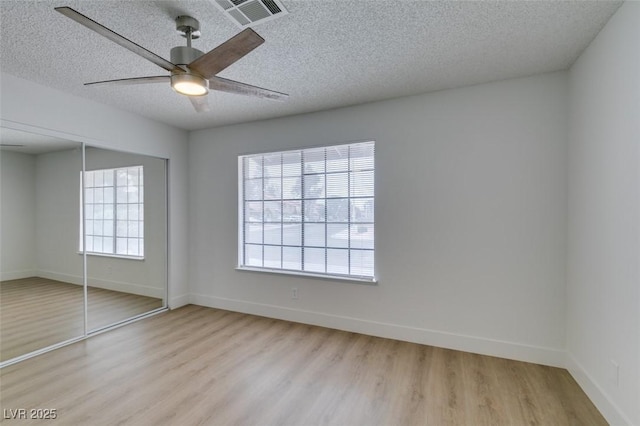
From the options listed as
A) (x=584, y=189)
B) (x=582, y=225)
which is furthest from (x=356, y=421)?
(x=584, y=189)

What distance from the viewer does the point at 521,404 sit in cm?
204

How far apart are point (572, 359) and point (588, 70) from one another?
2295mm

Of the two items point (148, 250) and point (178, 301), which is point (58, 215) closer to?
point (148, 250)

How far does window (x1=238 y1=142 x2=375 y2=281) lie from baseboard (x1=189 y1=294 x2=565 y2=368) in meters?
0.52

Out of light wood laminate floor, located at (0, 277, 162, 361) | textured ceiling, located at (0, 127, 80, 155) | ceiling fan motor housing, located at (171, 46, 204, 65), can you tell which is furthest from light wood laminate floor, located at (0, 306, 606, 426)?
ceiling fan motor housing, located at (171, 46, 204, 65)

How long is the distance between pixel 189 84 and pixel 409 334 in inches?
118

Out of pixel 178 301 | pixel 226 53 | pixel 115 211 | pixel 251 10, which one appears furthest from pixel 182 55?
pixel 178 301

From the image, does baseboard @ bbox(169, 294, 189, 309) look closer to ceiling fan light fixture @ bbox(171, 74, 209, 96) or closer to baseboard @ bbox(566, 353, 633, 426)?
ceiling fan light fixture @ bbox(171, 74, 209, 96)

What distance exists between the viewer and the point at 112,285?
141 inches

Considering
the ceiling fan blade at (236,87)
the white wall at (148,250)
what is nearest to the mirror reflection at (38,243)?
the white wall at (148,250)

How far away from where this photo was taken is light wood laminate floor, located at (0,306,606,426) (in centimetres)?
193

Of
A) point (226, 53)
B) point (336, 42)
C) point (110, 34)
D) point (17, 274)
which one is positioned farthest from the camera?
point (17, 274)

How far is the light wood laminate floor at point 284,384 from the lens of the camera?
75.9 inches

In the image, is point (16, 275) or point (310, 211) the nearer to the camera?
point (16, 275)
